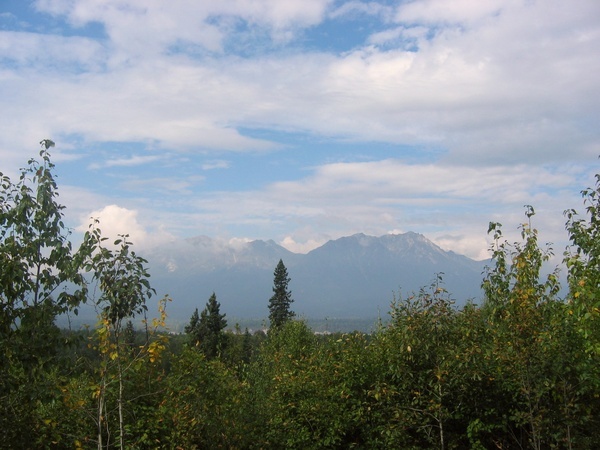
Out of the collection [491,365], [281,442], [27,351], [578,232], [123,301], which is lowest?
[281,442]

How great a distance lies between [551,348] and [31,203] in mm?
7434

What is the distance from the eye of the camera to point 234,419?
30.9 feet

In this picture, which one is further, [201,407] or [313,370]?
[313,370]

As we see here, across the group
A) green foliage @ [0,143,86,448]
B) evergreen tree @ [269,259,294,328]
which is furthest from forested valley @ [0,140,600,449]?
evergreen tree @ [269,259,294,328]

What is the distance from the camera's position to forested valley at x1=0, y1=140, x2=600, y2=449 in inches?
248

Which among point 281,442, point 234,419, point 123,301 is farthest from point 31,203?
point 281,442

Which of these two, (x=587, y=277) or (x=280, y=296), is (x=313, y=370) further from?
(x=280, y=296)

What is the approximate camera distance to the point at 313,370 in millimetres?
10602

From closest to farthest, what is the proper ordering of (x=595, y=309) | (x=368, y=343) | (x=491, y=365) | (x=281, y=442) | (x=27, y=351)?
(x=27, y=351), (x=595, y=309), (x=491, y=365), (x=281, y=442), (x=368, y=343)

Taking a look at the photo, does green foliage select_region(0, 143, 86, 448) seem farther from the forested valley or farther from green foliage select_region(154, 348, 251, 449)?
green foliage select_region(154, 348, 251, 449)

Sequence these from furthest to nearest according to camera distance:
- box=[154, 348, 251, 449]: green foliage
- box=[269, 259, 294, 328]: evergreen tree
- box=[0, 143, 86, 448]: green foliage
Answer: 1. box=[269, 259, 294, 328]: evergreen tree
2. box=[154, 348, 251, 449]: green foliage
3. box=[0, 143, 86, 448]: green foliage

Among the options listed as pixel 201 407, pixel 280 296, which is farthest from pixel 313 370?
pixel 280 296

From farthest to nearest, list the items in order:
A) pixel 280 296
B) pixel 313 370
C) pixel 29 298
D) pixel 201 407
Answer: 1. pixel 280 296
2. pixel 313 370
3. pixel 201 407
4. pixel 29 298

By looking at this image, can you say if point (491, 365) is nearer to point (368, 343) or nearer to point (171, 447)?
point (368, 343)
